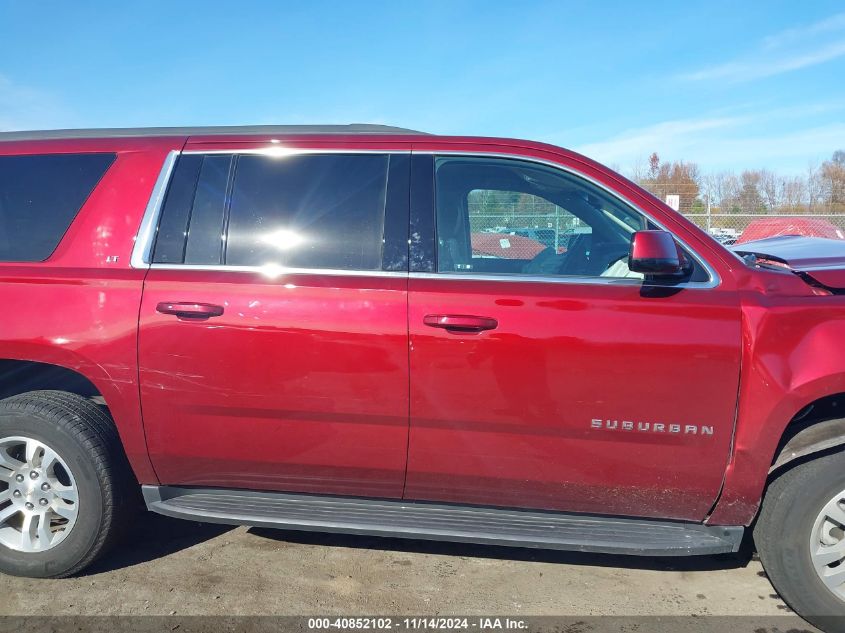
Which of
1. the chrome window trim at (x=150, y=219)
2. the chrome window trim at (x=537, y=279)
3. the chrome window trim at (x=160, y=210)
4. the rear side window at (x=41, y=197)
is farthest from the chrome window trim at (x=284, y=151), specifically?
the chrome window trim at (x=537, y=279)

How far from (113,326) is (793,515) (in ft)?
10.3

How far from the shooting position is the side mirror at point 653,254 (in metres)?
2.62

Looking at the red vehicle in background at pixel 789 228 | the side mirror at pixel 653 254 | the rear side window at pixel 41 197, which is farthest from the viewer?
the red vehicle in background at pixel 789 228

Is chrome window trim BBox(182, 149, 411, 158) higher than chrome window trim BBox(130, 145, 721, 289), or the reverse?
chrome window trim BBox(182, 149, 411, 158)

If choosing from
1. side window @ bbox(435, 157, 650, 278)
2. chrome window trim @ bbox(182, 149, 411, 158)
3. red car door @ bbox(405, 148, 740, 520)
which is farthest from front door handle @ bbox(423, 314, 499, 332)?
chrome window trim @ bbox(182, 149, 411, 158)

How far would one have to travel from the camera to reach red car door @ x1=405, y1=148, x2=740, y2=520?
2.70 meters

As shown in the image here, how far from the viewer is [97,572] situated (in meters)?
3.21

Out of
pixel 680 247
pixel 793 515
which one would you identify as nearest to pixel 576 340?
pixel 680 247

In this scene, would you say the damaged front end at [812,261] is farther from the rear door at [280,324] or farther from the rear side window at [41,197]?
the rear side window at [41,197]

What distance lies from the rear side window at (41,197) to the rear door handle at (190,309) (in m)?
0.69

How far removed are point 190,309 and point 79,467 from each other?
3.10ft

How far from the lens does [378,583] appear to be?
3.12 meters

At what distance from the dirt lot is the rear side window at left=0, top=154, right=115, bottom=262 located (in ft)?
5.32

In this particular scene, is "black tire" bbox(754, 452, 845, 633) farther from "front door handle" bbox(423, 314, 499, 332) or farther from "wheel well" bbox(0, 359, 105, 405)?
"wheel well" bbox(0, 359, 105, 405)
